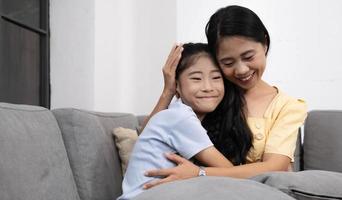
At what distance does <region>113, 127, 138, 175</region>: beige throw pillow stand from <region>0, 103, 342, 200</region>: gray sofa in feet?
0.08

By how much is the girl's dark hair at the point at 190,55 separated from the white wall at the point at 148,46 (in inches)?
45.0

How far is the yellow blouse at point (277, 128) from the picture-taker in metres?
1.25

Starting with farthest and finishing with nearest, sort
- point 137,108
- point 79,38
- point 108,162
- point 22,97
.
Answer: point 137,108 → point 79,38 → point 22,97 → point 108,162

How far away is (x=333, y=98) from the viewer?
2.48 m

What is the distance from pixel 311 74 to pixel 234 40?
4.59ft

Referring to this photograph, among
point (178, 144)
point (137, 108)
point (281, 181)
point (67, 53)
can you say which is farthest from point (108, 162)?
point (137, 108)

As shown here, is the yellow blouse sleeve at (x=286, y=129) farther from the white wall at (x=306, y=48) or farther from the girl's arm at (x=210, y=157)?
the white wall at (x=306, y=48)

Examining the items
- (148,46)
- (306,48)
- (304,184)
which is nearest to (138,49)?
(148,46)

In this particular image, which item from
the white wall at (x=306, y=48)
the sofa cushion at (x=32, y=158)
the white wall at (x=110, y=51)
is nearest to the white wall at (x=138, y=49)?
the white wall at (x=110, y=51)

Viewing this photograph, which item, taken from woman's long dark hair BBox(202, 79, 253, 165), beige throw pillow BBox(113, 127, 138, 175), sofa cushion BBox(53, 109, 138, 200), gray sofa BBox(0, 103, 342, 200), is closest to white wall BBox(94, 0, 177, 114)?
gray sofa BBox(0, 103, 342, 200)

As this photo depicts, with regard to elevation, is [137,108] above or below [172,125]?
below

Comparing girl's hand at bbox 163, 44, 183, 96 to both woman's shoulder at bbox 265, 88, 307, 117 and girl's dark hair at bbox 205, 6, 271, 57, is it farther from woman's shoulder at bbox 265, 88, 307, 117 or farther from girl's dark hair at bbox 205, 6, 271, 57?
woman's shoulder at bbox 265, 88, 307, 117

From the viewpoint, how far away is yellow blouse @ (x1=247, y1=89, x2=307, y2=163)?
1255 millimetres

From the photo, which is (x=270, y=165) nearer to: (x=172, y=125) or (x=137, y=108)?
(x=172, y=125)
